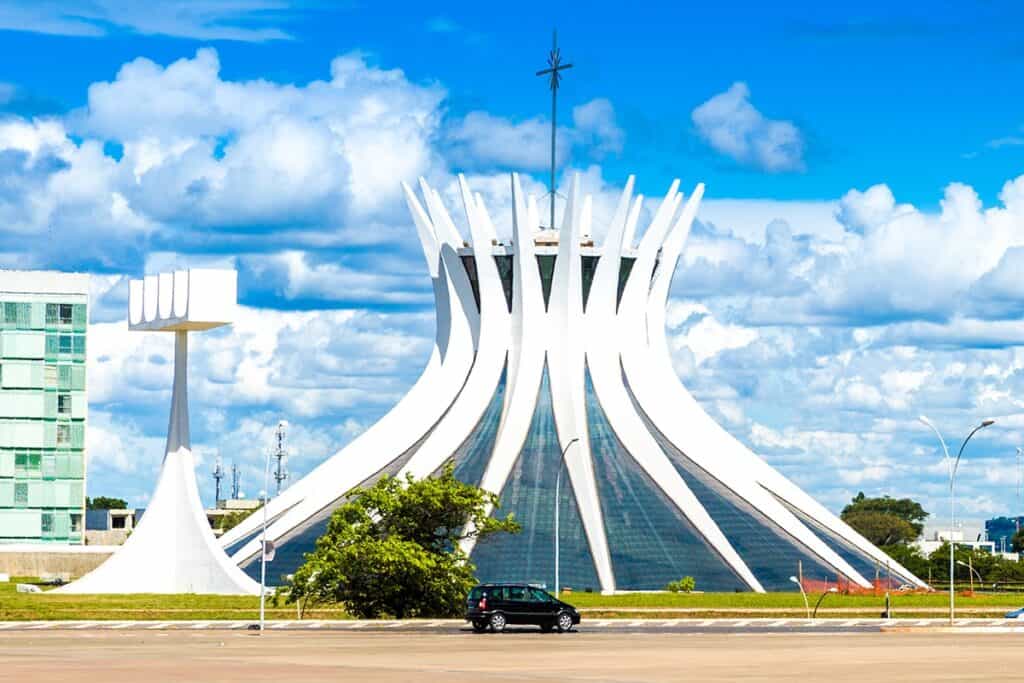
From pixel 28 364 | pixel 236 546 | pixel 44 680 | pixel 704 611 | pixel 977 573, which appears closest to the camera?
pixel 44 680

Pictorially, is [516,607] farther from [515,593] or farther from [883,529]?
[883,529]

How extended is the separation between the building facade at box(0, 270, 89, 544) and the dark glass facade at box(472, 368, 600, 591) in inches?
1375

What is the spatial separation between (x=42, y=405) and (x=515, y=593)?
203 ft

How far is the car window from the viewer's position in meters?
51.5

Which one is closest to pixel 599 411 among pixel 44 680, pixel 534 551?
pixel 534 551

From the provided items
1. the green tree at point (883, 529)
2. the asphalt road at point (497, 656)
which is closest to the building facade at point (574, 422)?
the asphalt road at point (497, 656)

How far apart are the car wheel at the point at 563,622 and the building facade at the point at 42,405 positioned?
206ft

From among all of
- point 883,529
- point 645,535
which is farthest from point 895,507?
point 645,535

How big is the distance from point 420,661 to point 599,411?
4918 cm

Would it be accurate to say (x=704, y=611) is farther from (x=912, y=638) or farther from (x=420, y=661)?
(x=420, y=661)

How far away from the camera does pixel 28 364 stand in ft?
352

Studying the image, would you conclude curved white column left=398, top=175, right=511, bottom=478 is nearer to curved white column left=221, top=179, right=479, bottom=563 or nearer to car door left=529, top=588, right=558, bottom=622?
curved white column left=221, top=179, right=479, bottom=563

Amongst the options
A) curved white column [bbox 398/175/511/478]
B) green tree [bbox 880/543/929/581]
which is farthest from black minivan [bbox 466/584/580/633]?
green tree [bbox 880/543/929/581]

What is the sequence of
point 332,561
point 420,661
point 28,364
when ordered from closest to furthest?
1. point 420,661
2. point 332,561
3. point 28,364
